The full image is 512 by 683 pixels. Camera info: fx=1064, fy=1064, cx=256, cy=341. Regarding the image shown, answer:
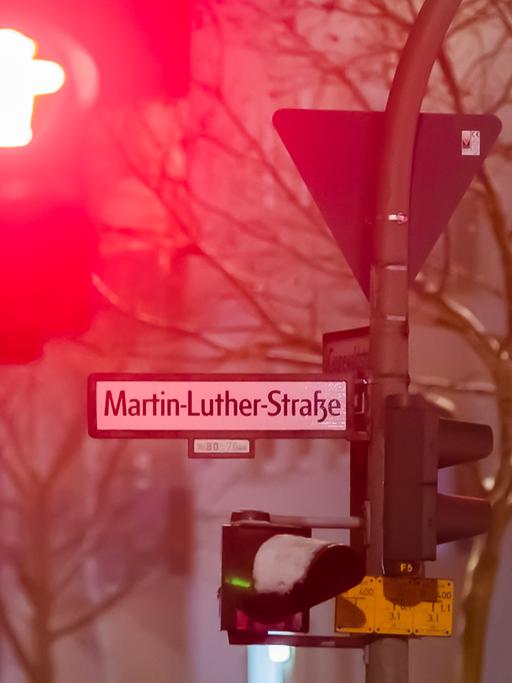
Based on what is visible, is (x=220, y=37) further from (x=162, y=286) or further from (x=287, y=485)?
(x=287, y=485)

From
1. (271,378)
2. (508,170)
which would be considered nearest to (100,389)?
(271,378)

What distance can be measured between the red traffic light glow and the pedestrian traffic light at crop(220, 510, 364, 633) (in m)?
3.50

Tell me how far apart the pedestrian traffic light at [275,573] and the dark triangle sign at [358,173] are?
2.66ft

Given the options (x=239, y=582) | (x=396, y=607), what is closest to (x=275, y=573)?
(x=239, y=582)

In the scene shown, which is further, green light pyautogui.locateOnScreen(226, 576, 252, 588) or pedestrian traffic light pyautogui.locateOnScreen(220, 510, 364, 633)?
green light pyautogui.locateOnScreen(226, 576, 252, 588)

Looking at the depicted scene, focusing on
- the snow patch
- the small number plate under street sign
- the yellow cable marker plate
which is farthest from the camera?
the small number plate under street sign

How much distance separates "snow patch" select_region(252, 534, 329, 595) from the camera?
9.98ft

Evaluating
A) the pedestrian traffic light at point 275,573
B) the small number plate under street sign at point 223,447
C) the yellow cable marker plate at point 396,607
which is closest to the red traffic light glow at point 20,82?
the small number plate under street sign at point 223,447

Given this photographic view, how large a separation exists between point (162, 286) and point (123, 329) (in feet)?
1.14

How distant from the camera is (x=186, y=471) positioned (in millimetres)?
6371

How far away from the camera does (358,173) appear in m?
3.38

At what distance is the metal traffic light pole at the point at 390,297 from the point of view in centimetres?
319

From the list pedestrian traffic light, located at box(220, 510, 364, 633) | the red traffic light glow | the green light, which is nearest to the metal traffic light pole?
pedestrian traffic light, located at box(220, 510, 364, 633)

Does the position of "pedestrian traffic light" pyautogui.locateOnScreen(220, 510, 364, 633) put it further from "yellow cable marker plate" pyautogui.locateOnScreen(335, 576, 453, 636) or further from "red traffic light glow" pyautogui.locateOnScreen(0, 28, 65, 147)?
"red traffic light glow" pyautogui.locateOnScreen(0, 28, 65, 147)
